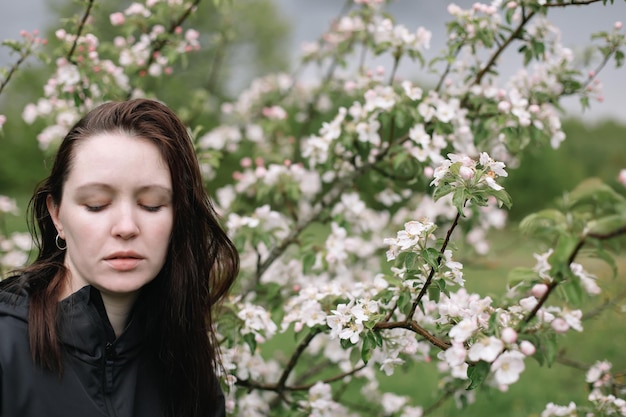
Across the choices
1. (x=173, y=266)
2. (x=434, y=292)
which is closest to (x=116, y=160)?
(x=173, y=266)

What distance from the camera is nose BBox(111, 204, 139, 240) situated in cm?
164

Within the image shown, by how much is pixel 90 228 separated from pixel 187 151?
0.37 m

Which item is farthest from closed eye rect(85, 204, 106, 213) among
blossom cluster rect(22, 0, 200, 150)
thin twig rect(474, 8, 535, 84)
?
thin twig rect(474, 8, 535, 84)

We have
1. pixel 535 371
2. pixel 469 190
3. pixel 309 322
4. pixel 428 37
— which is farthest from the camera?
pixel 535 371

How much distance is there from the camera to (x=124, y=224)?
1640 mm

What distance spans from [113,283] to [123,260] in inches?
2.5

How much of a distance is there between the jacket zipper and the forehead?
1.45 feet

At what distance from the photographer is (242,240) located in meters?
2.69

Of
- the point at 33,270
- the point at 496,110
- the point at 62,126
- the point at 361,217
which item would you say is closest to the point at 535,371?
the point at 361,217

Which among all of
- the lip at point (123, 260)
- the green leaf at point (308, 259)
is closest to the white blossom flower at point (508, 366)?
the lip at point (123, 260)

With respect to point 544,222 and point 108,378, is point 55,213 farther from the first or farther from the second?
point 544,222

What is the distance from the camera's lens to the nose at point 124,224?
5.38ft

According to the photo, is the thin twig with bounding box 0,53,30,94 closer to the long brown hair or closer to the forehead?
the long brown hair

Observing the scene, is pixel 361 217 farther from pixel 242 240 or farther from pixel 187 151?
pixel 187 151
